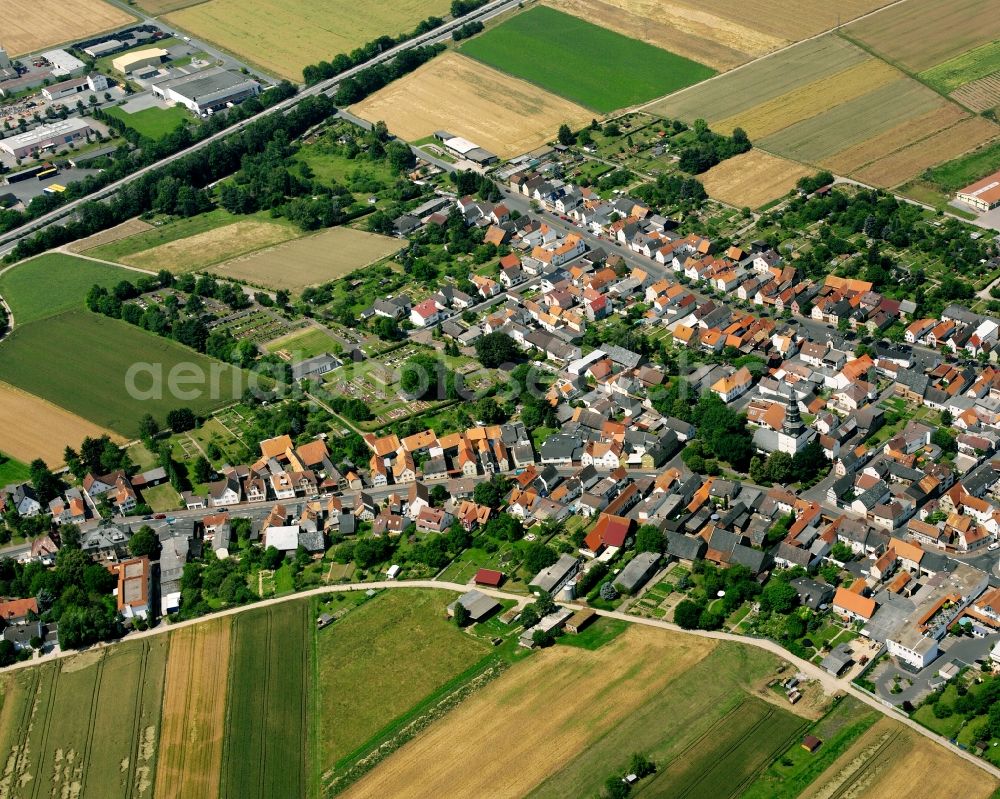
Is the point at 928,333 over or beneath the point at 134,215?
over

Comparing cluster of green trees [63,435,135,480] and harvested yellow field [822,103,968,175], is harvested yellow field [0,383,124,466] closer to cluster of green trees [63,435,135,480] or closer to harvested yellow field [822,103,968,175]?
cluster of green trees [63,435,135,480]

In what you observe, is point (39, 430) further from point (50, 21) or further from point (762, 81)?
point (50, 21)

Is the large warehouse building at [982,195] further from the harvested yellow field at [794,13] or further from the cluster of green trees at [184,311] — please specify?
the cluster of green trees at [184,311]

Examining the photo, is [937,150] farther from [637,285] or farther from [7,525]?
[7,525]

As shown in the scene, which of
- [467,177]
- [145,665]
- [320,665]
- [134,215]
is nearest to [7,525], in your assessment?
[145,665]

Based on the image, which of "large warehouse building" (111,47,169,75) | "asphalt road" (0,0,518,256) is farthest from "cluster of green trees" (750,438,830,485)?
"large warehouse building" (111,47,169,75)

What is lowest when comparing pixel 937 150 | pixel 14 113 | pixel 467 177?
pixel 14 113
